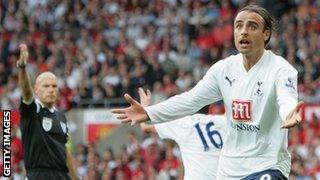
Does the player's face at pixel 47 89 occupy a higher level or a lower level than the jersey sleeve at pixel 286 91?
lower

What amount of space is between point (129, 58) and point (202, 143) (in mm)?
12569

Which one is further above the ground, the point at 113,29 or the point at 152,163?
the point at 113,29

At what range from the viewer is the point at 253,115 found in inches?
293

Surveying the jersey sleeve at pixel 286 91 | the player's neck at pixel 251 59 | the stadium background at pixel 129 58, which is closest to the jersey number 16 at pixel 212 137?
the player's neck at pixel 251 59

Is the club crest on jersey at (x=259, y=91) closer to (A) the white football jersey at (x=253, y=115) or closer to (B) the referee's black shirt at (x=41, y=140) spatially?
(A) the white football jersey at (x=253, y=115)

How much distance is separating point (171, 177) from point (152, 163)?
0.91 metres

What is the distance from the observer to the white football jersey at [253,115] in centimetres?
740

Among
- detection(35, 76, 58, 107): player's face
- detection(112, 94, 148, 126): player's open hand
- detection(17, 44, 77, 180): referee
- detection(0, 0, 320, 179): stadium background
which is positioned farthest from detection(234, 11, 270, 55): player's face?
detection(0, 0, 320, 179): stadium background

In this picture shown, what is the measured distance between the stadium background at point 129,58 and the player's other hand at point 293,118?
805cm

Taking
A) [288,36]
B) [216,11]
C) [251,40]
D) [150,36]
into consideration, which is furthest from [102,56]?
[251,40]

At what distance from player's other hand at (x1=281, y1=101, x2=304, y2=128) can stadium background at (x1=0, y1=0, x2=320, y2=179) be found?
805cm

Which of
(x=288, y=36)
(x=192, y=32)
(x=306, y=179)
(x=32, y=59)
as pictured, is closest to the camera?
(x=306, y=179)

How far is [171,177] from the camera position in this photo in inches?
640

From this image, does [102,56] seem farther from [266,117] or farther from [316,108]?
[266,117]
